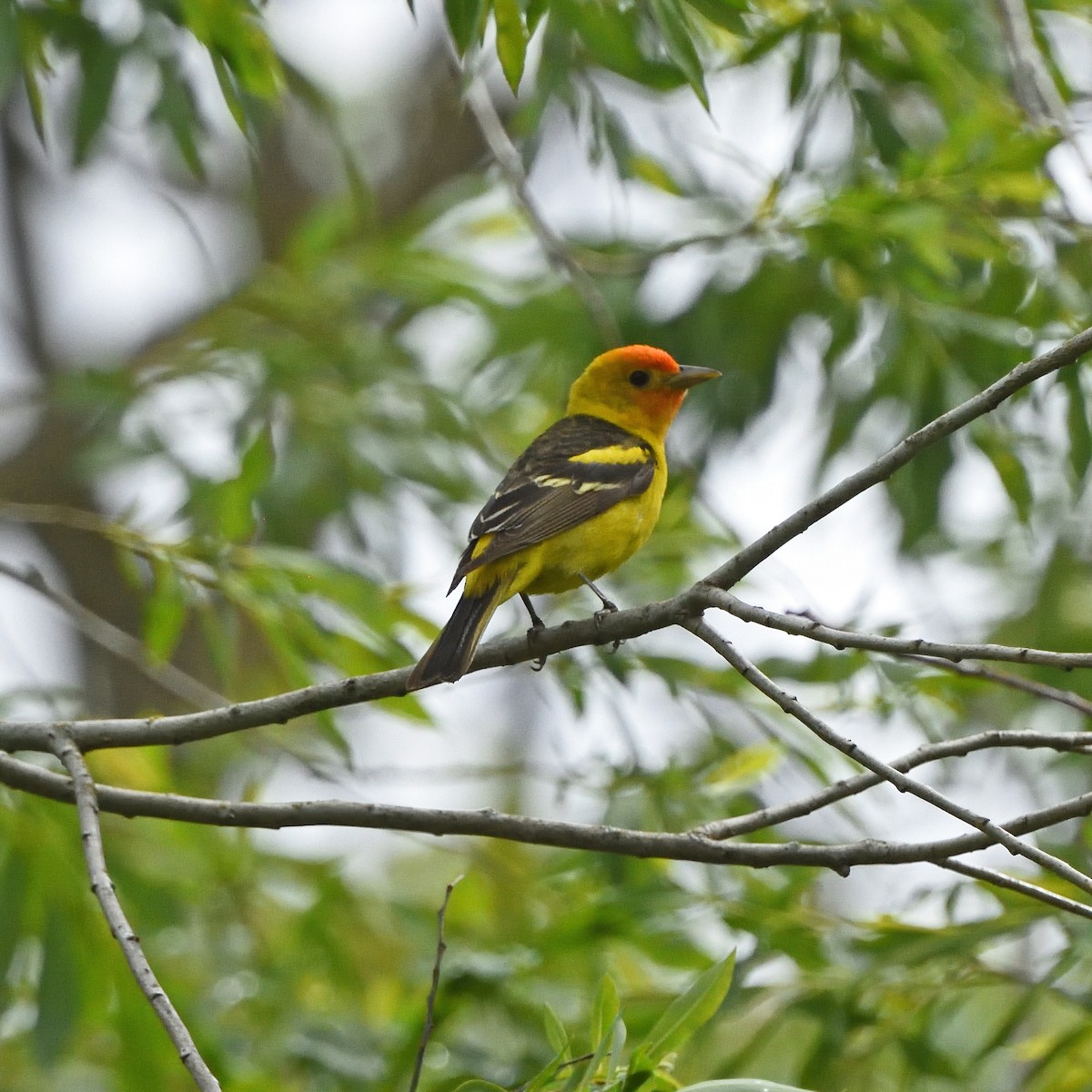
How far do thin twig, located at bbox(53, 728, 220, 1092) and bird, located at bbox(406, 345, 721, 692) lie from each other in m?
0.88

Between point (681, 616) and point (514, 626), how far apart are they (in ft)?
10.2

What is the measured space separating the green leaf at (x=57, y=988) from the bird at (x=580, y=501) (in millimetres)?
1520

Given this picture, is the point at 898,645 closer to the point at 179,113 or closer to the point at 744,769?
the point at 744,769

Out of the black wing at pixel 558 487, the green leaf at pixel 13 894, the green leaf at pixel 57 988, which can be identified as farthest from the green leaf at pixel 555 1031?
the green leaf at pixel 13 894

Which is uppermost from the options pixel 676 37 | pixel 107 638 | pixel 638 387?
pixel 676 37

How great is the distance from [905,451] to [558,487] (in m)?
2.29

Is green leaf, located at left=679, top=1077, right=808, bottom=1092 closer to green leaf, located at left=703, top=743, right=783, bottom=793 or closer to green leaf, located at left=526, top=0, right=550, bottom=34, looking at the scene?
green leaf, located at left=526, top=0, right=550, bottom=34

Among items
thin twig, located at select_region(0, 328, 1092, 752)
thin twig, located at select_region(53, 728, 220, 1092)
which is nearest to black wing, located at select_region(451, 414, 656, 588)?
thin twig, located at select_region(0, 328, 1092, 752)

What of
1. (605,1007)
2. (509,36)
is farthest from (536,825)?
(509,36)

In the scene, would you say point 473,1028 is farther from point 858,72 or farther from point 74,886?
point 858,72

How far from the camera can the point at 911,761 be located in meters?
2.97

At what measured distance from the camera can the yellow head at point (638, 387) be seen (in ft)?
19.4

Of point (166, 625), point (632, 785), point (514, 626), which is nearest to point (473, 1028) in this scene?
point (632, 785)

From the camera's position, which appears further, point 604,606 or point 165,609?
point 604,606
